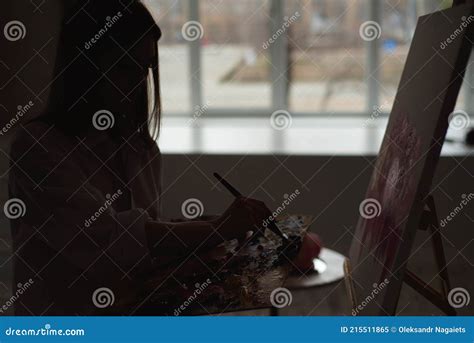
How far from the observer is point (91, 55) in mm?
1068

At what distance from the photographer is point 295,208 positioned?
1428mm

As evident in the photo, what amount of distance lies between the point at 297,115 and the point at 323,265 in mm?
739

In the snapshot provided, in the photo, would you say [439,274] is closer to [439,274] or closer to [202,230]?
[439,274]

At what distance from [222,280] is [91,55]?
16.3 inches

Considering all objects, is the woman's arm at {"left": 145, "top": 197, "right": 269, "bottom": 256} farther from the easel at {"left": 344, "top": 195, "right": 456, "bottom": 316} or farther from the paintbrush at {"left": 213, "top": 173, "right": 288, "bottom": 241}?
the easel at {"left": 344, "top": 195, "right": 456, "bottom": 316}

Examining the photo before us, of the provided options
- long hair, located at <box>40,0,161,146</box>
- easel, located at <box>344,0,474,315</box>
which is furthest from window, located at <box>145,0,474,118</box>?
easel, located at <box>344,0,474,315</box>

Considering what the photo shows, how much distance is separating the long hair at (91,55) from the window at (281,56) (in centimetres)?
26

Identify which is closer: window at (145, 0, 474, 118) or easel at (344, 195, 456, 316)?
easel at (344, 195, 456, 316)

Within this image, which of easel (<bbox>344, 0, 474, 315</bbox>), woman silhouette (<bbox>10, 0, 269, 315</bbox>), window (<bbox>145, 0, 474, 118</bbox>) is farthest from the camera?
window (<bbox>145, 0, 474, 118</bbox>)

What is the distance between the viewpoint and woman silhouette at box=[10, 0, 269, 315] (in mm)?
1008

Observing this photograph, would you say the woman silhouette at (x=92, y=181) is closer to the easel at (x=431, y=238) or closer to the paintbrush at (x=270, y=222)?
the paintbrush at (x=270, y=222)

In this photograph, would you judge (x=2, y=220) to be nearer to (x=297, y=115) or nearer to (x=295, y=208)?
(x=295, y=208)

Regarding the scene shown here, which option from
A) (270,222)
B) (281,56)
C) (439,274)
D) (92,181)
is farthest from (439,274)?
(281,56)

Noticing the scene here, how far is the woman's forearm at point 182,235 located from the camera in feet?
3.31
